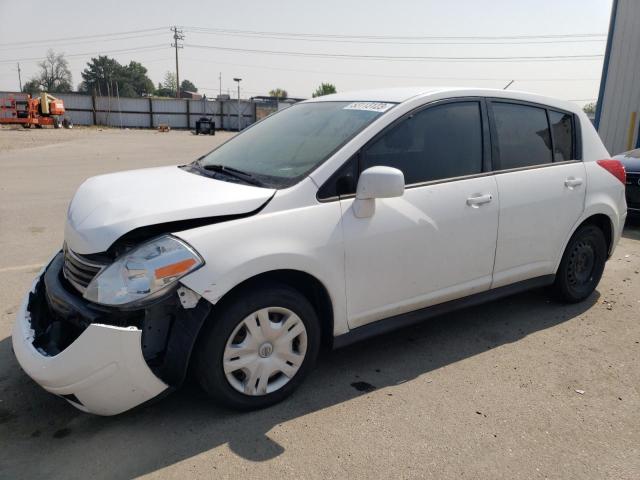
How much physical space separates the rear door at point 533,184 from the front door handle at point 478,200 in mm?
131

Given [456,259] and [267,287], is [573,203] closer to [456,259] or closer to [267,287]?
[456,259]

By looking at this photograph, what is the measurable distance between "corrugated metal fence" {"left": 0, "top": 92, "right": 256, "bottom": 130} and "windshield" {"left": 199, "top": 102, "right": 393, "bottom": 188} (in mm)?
47673

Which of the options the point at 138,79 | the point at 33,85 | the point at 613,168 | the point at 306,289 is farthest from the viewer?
the point at 138,79

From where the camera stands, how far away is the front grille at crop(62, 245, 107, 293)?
104 inches

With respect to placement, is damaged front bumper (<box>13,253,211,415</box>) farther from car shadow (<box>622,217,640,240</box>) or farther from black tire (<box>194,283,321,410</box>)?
car shadow (<box>622,217,640,240</box>)

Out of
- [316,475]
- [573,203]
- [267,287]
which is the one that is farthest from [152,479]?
[573,203]

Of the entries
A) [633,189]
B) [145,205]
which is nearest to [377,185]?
[145,205]

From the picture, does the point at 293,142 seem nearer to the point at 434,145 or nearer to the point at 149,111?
the point at 434,145

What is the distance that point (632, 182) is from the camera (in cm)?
738

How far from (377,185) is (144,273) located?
1.29 meters

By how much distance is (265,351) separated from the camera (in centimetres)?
279

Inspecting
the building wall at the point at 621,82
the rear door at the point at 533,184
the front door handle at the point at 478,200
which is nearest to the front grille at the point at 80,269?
the front door handle at the point at 478,200

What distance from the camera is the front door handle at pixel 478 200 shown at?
345 centimetres

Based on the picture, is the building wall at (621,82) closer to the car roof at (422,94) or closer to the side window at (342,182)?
the car roof at (422,94)
